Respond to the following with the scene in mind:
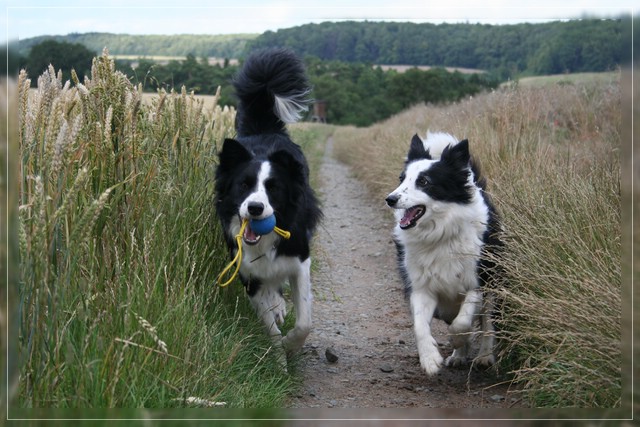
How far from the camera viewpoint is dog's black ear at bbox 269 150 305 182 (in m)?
4.77

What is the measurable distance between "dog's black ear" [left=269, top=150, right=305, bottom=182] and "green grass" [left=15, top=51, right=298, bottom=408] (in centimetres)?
63

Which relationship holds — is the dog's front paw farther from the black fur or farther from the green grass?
the black fur

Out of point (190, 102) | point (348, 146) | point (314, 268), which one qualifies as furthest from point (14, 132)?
point (348, 146)

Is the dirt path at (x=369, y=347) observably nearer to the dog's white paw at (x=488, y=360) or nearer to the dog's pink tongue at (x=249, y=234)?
A: the dog's white paw at (x=488, y=360)

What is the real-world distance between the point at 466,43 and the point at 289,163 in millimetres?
1668

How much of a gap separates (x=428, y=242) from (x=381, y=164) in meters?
7.45

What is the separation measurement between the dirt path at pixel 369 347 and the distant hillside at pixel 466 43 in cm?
198

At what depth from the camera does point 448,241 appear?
480 centimetres

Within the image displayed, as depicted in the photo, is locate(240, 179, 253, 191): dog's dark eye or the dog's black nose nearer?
the dog's black nose

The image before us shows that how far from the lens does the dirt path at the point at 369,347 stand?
4.25 m

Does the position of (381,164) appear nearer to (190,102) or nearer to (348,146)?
(190,102)

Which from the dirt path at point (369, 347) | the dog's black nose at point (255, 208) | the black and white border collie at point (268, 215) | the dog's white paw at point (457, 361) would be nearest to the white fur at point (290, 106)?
the black and white border collie at point (268, 215)

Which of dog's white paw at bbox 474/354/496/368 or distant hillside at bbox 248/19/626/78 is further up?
distant hillside at bbox 248/19/626/78

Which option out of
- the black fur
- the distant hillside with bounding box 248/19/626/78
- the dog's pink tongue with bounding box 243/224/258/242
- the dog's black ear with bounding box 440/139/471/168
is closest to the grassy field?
the distant hillside with bounding box 248/19/626/78
